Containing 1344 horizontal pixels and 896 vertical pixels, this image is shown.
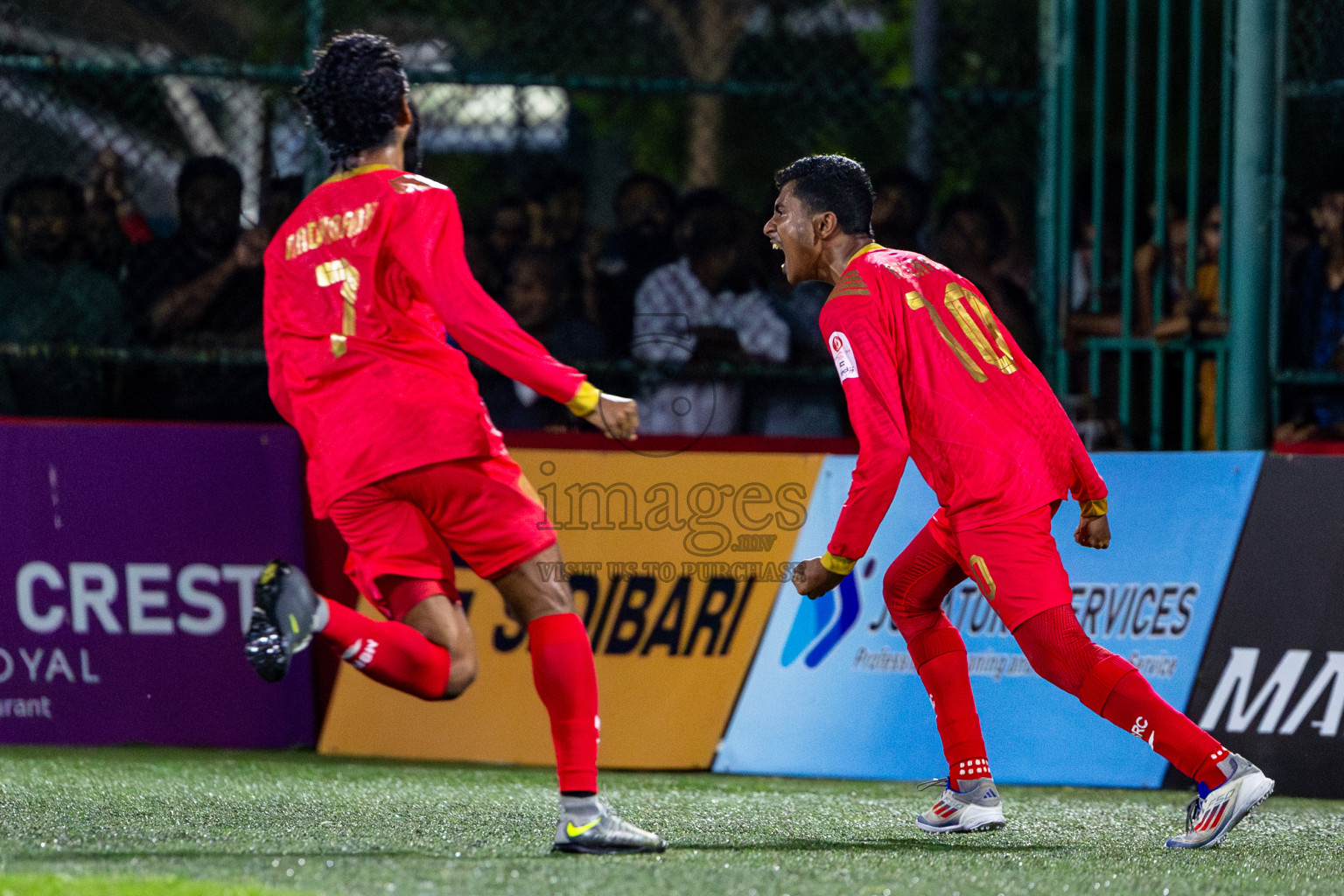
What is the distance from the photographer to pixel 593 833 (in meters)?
4.15

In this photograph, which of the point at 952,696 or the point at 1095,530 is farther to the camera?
the point at 952,696

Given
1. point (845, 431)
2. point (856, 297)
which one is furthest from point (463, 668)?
point (845, 431)

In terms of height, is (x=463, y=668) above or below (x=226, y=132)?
below

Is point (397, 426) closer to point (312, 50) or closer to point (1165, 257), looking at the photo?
point (312, 50)

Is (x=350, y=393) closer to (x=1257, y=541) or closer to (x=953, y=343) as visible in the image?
(x=953, y=343)

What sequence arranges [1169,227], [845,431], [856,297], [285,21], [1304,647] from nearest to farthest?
[856,297]
[1304,647]
[845,431]
[1169,227]
[285,21]

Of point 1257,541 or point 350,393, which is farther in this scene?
point 1257,541

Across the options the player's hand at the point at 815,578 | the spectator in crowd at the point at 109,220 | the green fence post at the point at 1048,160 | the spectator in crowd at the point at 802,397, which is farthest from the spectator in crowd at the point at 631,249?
the player's hand at the point at 815,578

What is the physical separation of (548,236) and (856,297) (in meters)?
3.51

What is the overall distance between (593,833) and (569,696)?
0.32 metres

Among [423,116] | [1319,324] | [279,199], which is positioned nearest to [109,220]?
[279,199]

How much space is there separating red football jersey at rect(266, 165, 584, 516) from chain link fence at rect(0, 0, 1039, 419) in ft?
10.9

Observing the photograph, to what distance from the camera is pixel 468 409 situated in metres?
4.21

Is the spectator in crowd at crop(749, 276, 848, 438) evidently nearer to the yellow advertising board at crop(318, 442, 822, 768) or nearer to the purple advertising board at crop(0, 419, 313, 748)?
the yellow advertising board at crop(318, 442, 822, 768)
